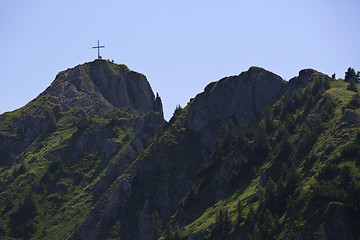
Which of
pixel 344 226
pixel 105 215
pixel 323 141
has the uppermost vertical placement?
pixel 323 141

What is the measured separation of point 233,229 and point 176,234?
23546 millimetres

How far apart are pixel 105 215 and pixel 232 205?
58774mm

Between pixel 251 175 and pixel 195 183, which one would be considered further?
pixel 195 183

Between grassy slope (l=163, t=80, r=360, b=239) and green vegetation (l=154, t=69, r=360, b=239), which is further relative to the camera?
grassy slope (l=163, t=80, r=360, b=239)

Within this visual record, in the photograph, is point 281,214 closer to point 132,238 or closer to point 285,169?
point 285,169

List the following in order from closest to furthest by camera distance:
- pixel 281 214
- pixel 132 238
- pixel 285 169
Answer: pixel 281 214, pixel 285 169, pixel 132 238

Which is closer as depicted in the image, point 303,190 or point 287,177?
point 303,190

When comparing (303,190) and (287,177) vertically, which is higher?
(287,177)

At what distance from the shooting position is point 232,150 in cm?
19362

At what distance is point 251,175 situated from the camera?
175m

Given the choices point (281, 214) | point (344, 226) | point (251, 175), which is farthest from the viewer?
point (251, 175)

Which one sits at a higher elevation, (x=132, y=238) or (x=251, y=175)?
(x=251, y=175)

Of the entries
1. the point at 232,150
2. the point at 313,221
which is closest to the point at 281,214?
the point at 313,221

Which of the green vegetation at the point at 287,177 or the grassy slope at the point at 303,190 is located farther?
the grassy slope at the point at 303,190
